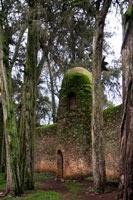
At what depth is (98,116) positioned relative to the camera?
8430mm

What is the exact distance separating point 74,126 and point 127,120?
7.25 m

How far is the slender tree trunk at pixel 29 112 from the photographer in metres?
8.36

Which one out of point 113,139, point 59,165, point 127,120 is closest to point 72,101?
point 59,165

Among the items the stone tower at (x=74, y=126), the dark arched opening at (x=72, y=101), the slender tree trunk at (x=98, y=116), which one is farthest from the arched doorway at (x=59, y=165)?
the slender tree trunk at (x=98, y=116)

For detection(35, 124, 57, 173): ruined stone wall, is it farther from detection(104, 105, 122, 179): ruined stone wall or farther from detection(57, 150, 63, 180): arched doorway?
detection(104, 105, 122, 179): ruined stone wall

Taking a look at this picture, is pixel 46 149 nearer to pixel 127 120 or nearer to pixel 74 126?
pixel 74 126

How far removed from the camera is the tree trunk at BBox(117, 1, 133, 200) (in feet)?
16.6

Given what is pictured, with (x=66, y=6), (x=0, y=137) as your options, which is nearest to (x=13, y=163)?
(x=66, y=6)

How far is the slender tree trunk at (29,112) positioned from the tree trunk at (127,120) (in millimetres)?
4017

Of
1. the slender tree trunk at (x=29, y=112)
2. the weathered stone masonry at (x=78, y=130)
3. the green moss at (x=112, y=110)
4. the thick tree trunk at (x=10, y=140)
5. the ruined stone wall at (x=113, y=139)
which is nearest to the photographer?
the thick tree trunk at (x=10, y=140)

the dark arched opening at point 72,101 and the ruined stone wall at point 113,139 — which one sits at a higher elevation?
the dark arched opening at point 72,101

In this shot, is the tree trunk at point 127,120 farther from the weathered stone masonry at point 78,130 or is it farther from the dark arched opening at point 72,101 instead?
the dark arched opening at point 72,101

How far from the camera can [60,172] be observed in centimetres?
1260

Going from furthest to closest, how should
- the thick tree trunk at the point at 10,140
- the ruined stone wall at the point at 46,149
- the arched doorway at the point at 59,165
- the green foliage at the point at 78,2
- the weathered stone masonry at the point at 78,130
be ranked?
the ruined stone wall at the point at 46,149, the arched doorway at the point at 59,165, the weathered stone masonry at the point at 78,130, the green foliage at the point at 78,2, the thick tree trunk at the point at 10,140
